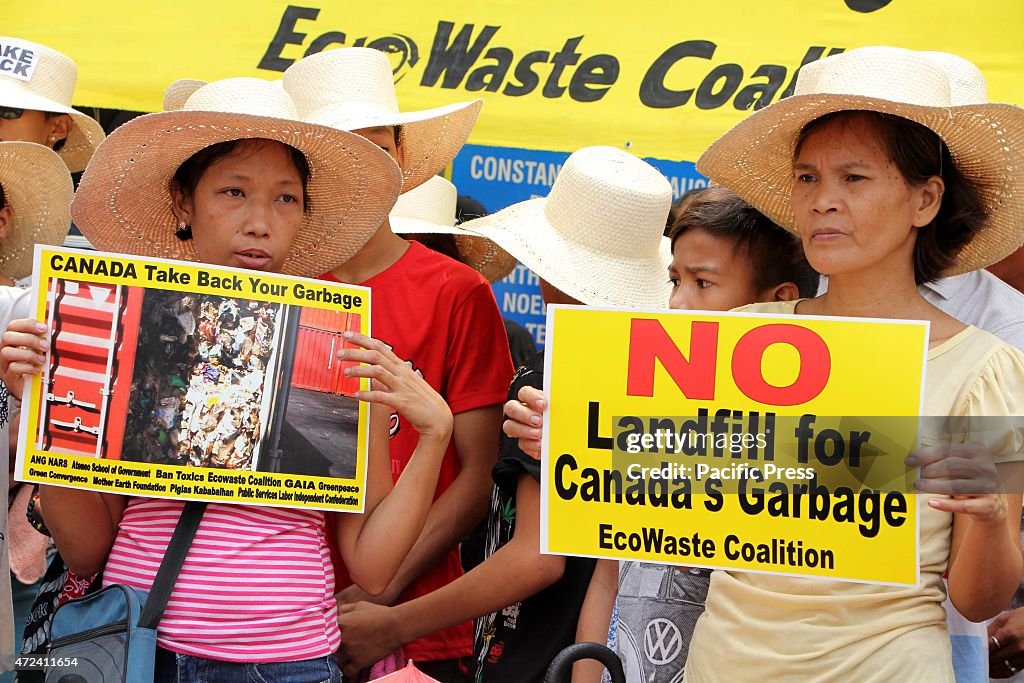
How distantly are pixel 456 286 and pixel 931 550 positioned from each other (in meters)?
1.46

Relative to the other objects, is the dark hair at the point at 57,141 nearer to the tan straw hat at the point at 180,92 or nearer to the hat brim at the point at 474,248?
the tan straw hat at the point at 180,92

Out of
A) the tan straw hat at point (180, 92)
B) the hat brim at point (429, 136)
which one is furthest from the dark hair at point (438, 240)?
the tan straw hat at point (180, 92)

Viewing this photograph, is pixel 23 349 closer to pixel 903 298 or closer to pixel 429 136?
pixel 429 136

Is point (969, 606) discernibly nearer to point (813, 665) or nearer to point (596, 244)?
point (813, 665)

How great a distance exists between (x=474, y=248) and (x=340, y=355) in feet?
6.46

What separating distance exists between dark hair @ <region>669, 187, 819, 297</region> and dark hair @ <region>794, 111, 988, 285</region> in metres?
0.48

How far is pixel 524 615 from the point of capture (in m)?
2.99

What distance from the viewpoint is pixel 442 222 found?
14.4 feet

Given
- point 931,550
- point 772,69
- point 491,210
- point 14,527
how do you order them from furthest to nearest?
point 491,210, point 772,69, point 14,527, point 931,550

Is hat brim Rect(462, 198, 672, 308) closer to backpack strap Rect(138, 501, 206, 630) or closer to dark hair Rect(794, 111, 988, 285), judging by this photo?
dark hair Rect(794, 111, 988, 285)

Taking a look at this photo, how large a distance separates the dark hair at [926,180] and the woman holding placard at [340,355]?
1135 mm

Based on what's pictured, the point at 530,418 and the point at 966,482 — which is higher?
the point at 530,418

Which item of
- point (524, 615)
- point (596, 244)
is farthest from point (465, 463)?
point (596, 244)
